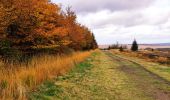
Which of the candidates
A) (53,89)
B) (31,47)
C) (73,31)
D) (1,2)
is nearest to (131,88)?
(53,89)

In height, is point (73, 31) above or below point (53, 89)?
above

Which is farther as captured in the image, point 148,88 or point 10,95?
point 148,88

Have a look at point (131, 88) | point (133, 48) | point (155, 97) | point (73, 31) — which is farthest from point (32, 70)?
point (133, 48)

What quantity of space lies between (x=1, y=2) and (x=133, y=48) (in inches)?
5166

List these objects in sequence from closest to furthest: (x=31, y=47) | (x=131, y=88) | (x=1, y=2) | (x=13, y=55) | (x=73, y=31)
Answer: (x=131, y=88)
(x=1, y=2)
(x=13, y=55)
(x=31, y=47)
(x=73, y=31)

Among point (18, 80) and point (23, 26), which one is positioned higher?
point (23, 26)

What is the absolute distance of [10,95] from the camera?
1045 centimetres

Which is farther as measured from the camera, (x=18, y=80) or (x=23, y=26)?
(x=23, y=26)

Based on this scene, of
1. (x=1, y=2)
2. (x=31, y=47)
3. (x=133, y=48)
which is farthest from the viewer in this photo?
(x=133, y=48)

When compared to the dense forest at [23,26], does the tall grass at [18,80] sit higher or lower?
lower

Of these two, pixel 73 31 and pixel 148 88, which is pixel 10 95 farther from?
pixel 73 31

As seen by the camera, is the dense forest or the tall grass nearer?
the tall grass

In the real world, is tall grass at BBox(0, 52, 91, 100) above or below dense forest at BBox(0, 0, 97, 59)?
below

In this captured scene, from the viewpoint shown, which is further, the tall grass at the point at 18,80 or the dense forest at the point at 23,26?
the dense forest at the point at 23,26
